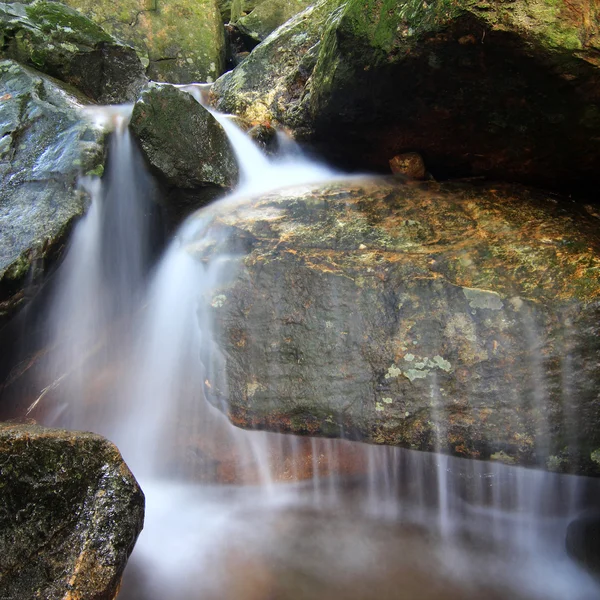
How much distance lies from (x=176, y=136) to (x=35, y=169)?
1293 millimetres

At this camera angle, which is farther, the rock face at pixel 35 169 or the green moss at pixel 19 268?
the rock face at pixel 35 169

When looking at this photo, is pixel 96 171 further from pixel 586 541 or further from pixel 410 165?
pixel 586 541

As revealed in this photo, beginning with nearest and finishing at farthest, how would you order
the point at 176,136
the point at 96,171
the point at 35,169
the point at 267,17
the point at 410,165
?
1. the point at 35,169
2. the point at 96,171
3. the point at 410,165
4. the point at 176,136
5. the point at 267,17

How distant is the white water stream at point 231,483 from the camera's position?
266 centimetres

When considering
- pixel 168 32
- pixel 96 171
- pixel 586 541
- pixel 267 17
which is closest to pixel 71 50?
pixel 96 171

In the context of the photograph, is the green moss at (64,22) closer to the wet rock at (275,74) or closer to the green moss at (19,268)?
the wet rock at (275,74)

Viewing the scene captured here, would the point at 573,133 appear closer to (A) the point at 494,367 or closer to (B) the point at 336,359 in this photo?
(A) the point at 494,367

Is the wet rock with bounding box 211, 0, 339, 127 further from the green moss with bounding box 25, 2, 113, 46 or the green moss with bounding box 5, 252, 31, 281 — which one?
the green moss with bounding box 5, 252, 31, 281

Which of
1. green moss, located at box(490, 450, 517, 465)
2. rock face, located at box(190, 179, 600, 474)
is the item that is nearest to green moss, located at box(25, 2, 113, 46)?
rock face, located at box(190, 179, 600, 474)

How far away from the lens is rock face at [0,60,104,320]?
11.2ft

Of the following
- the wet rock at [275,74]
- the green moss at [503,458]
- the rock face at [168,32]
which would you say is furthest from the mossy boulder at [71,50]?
the green moss at [503,458]

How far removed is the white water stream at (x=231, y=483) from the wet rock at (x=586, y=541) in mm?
64

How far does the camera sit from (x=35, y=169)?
393 centimetres

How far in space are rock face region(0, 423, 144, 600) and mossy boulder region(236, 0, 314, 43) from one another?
9531mm
